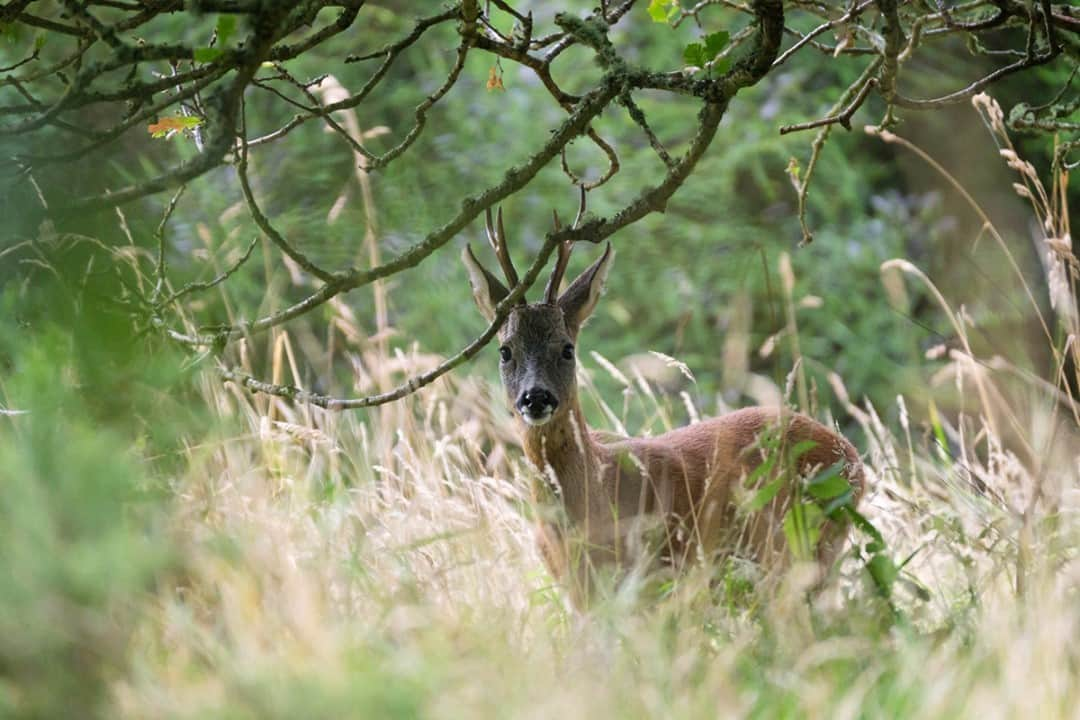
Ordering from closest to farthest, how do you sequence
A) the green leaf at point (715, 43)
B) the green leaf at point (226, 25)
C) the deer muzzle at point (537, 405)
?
the green leaf at point (226, 25), the green leaf at point (715, 43), the deer muzzle at point (537, 405)

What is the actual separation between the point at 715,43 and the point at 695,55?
5 centimetres

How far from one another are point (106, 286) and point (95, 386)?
193 millimetres

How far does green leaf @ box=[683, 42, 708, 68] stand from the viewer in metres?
3.43

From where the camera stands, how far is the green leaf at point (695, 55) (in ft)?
11.3

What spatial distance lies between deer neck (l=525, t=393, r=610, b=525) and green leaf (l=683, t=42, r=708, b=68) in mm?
1648

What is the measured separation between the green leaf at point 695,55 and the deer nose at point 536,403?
1677mm

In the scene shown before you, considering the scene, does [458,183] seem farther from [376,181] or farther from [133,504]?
[133,504]

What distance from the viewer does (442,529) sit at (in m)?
4.30

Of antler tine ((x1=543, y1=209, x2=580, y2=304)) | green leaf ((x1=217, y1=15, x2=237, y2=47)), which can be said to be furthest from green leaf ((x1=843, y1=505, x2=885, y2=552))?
green leaf ((x1=217, y1=15, x2=237, y2=47))

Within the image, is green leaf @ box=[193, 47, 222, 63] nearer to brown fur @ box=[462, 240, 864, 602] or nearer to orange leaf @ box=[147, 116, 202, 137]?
orange leaf @ box=[147, 116, 202, 137]

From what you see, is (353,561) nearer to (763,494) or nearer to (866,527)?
(763,494)

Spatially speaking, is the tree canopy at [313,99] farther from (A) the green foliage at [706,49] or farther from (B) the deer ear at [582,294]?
(B) the deer ear at [582,294]

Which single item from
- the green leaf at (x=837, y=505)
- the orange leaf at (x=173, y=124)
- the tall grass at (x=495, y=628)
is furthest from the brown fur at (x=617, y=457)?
the orange leaf at (x=173, y=124)

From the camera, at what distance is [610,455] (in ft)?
A: 16.9
